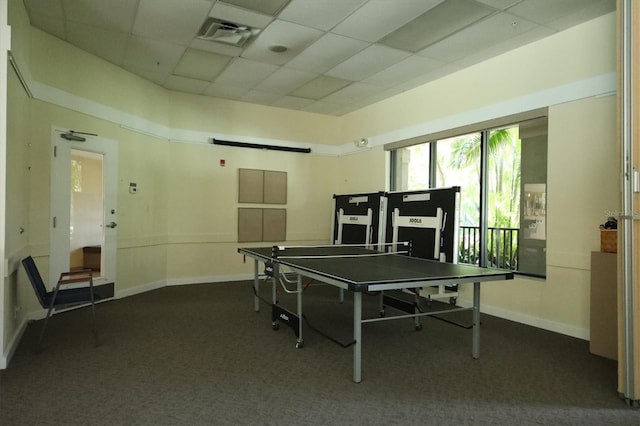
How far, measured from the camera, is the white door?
187 inches

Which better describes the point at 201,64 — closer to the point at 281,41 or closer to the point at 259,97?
the point at 281,41

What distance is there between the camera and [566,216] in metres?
4.18

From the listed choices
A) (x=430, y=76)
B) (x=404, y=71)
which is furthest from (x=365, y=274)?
(x=430, y=76)

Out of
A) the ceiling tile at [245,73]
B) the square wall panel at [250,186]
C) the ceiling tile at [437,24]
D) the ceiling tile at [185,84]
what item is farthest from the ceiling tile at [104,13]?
the square wall panel at [250,186]

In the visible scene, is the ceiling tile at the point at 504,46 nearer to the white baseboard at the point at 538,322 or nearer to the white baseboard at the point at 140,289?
the white baseboard at the point at 538,322

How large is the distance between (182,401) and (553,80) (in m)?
4.62

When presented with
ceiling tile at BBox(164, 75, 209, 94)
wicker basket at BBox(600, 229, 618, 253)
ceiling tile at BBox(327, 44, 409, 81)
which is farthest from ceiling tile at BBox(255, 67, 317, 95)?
wicker basket at BBox(600, 229, 618, 253)

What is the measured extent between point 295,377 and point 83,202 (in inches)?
183

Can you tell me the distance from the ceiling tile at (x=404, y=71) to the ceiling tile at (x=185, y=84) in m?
2.56

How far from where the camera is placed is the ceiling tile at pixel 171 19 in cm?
392

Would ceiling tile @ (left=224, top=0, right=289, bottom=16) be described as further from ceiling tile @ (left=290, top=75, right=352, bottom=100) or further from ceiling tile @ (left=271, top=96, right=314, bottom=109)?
ceiling tile @ (left=271, top=96, right=314, bottom=109)

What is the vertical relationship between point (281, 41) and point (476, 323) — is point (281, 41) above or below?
above

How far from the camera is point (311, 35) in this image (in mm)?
4555

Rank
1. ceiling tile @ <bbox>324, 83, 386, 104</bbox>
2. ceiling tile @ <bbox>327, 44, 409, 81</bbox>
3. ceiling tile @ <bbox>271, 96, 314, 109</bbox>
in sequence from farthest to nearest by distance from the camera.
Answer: ceiling tile @ <bbox>271, 96, 314, 109</bbox> → ceiling tile @ <bbox>324, 83, 386, 104</bbox> → ceiling tile @ <bbox>327, 44, 409, 81</bbox>
